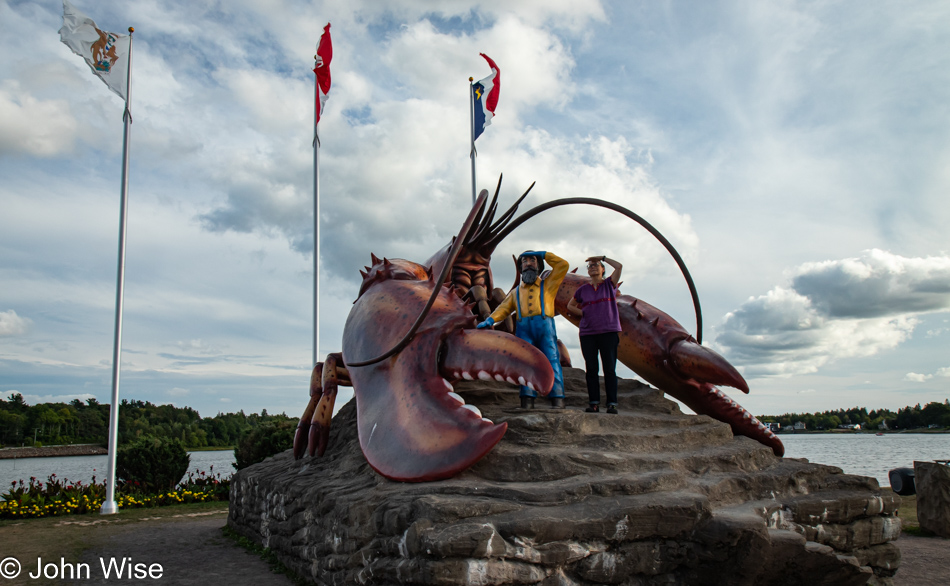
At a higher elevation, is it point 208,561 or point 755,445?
point 755,445

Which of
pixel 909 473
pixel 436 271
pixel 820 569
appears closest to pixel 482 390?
pixel 436 271

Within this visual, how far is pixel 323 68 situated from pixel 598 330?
937 centimetres

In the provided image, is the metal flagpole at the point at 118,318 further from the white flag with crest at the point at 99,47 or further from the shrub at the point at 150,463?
the shrub at the point at 150,463

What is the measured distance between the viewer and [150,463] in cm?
1152

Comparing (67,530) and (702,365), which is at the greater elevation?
(702,365)

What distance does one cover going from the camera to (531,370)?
3744 millimetres

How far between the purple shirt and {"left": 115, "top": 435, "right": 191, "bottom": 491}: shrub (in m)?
10.00

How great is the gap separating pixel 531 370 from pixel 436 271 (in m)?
2.24

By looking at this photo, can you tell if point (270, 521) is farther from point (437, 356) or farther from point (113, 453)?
point (113, 453)

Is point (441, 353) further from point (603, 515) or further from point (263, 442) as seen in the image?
point (263, 442)

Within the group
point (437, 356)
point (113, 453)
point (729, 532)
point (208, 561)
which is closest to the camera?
point (729, 532)

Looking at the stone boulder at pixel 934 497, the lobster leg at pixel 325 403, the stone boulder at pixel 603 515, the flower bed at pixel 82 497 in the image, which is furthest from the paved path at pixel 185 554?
the stone boulder at pixel 934 497

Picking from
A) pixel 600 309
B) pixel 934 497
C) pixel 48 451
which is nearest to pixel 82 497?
pixel 600 309

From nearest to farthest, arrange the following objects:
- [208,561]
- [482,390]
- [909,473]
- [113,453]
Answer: [482,390]
[208,561]
[909,473]
[113,453]
